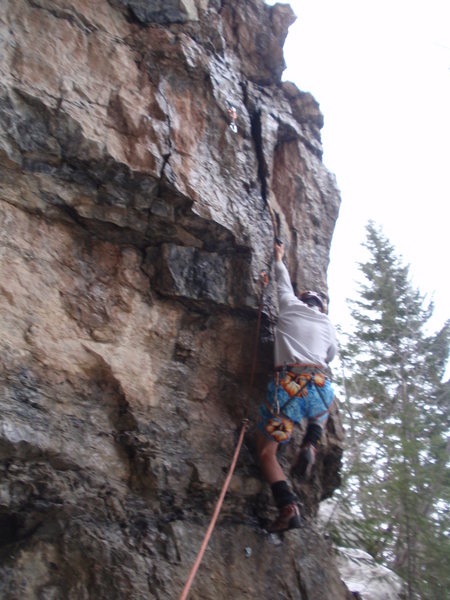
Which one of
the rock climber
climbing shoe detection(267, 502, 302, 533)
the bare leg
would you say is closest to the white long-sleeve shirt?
the rock climber

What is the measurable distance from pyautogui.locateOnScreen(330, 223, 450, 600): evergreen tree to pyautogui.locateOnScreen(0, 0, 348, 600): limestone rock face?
4.07 feet

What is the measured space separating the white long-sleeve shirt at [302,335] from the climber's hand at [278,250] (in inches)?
22.3

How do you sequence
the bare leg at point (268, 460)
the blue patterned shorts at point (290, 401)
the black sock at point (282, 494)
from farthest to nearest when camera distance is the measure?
the blue patterned shorts at point (290, 401)
the bare leg at point (268, 460)
the black sock at point (282, 494)

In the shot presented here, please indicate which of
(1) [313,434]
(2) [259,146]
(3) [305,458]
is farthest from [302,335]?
(2) [259,146]

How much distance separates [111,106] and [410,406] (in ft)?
18.1

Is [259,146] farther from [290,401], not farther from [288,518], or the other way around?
[288,518]

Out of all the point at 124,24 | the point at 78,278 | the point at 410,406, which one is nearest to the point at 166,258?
the point at 78,278

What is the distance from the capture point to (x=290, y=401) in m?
4.68

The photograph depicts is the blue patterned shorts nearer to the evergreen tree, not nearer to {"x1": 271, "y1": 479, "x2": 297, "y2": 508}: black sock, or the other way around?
{"x1": 271, "y1": 479, "x2": 297, "y2": 508}: black sock

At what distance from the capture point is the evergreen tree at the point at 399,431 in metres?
5.96

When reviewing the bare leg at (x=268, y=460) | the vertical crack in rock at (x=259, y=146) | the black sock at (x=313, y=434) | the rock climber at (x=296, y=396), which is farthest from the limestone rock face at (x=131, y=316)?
the black sock at (x=313, y=434)

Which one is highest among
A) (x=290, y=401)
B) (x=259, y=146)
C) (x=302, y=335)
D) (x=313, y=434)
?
(x=259, y=146)

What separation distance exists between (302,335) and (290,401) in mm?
659

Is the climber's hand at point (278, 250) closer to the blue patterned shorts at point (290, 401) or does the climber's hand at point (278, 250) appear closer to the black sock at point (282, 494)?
the blue patterned shorts at point (290, 401)
